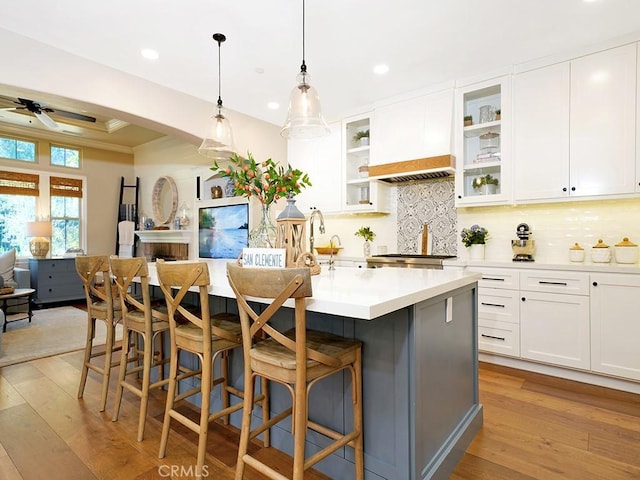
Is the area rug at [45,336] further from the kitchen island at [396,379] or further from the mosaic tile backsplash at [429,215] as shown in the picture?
the mosaic tile backsplash at [429,215]

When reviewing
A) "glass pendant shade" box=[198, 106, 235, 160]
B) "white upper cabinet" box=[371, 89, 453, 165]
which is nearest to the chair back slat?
"glass pendant shade" box=[198, 106, 235, 160]

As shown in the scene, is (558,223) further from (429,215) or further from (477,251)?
(429,215)

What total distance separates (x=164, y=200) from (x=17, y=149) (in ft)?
8.48

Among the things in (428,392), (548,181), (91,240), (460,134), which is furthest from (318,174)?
(91,240)

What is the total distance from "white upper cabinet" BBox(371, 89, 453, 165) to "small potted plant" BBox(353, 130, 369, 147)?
25 centimetres

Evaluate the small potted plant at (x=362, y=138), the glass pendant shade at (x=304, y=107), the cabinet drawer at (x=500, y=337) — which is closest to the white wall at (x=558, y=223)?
the cabinet drawer at (x=500, y=337)

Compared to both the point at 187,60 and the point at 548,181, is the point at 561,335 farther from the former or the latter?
the point at 187,60

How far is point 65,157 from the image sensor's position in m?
6.88

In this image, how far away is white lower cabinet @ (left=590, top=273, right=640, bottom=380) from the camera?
264 cm

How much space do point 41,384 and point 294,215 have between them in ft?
8.69

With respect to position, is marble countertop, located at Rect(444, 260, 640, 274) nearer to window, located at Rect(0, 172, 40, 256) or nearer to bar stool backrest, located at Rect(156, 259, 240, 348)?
bar stool backrest, located at Rect(156, 259, 240, 348)

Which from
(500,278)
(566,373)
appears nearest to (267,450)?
(500,278)

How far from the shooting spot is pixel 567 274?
2902mm

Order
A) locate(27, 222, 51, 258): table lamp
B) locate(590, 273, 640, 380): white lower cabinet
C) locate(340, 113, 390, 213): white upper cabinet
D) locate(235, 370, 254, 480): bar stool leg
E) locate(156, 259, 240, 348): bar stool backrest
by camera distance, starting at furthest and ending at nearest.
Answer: locate(27, 222, 51, 258): table lamp → locate(340, 113, 390, 213): white upper cabinet → locate(590, 273, 640, 380): white lower cabinet → locate(156, 259, 240, 348): bar stool backrest → locate(235, 370, 254, 480): bar stool leg
